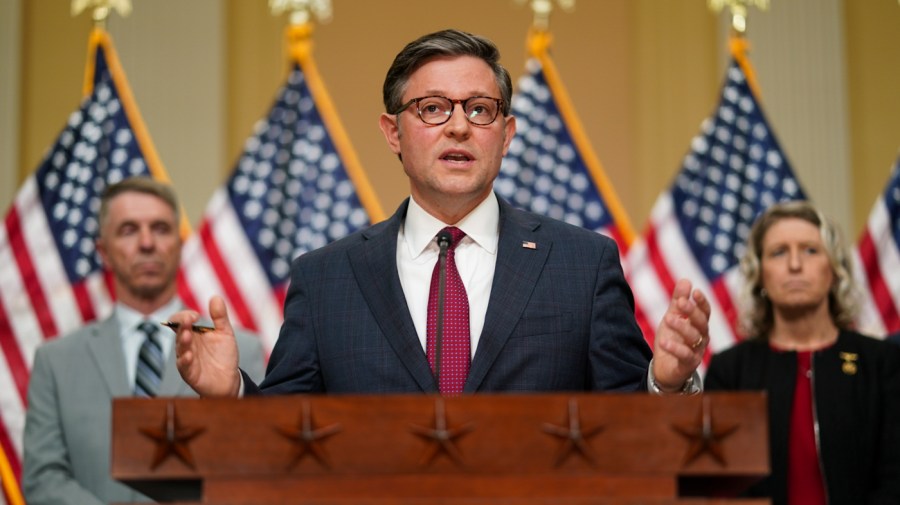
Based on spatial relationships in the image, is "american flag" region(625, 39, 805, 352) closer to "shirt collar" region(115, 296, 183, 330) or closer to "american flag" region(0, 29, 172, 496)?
"shirt collar" region(115, 296, 183, 330)

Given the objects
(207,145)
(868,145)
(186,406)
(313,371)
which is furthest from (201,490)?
(868,145)

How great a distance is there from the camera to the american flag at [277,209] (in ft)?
18.8

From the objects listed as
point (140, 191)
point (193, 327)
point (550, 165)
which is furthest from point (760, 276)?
point (193, 327)

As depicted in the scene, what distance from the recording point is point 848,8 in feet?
24.9

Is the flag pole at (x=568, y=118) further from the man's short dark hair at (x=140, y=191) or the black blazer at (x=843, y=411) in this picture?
the man's short dark hair at (x=140, y=191)

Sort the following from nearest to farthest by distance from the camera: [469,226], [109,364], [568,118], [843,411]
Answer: [469,226], [843,411], [109,364], [568,118]

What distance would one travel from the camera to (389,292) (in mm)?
2754

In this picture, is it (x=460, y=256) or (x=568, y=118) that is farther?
(x=568, y=118)

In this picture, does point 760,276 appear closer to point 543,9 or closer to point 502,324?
point 543,9

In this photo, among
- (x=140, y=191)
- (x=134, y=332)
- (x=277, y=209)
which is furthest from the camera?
(x=277, y=209)

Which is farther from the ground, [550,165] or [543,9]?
[543,9]

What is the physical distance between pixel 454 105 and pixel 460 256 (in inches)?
13.1

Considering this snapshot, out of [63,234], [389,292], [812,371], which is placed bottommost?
[812,371]

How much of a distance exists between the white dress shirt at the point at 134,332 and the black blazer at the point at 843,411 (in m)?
1.92
